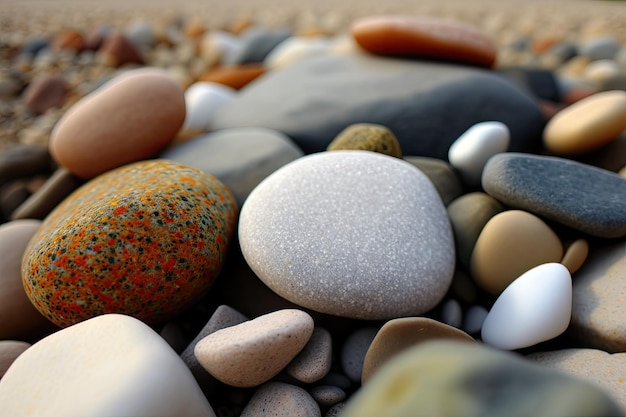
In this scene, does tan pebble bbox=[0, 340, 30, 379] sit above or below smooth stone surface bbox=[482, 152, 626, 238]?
below

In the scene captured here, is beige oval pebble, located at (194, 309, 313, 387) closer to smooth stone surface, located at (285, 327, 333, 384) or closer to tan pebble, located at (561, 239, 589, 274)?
smooth stone surface, located at (285, 327, 333, 384)

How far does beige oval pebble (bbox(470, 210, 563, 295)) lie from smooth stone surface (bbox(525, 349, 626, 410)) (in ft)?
0.83

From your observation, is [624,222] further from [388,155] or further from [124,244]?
[124,244]

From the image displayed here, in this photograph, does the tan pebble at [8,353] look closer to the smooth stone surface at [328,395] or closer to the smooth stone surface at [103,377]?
→ the smooth stone surface at [103,377]

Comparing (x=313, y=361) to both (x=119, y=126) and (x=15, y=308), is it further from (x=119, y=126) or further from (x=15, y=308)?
(x=119, y=126)

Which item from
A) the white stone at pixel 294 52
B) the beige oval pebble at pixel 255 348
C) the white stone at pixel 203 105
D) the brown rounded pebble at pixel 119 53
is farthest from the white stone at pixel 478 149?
the brown rounded pebble at pixel 119 53

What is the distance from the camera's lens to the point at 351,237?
149cm

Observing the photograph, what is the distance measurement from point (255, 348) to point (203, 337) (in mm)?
259

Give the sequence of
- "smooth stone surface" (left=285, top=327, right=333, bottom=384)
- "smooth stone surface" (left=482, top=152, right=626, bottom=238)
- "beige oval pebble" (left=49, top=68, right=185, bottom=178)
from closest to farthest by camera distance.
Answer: "smooth stone surface" (left=285, top=327, right=333, bottom=384), "smooth stone surface" (left=482, top=152, right=626, bottom=238), "beige oval pebble" (left=49, top=68, right=185, bottom=178)

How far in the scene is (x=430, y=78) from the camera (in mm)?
2480

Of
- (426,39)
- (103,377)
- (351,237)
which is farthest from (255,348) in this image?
(426,39)

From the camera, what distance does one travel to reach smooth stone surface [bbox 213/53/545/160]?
2.29m

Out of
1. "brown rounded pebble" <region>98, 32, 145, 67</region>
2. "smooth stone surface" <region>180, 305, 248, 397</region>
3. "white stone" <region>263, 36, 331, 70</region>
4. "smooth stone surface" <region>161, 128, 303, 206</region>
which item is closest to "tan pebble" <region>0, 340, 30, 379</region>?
"smooth stone surface" <region>180, 305, 248, 397</region>

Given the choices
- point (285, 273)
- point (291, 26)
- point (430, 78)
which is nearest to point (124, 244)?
point (285, 273)
